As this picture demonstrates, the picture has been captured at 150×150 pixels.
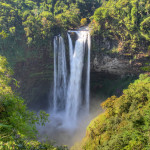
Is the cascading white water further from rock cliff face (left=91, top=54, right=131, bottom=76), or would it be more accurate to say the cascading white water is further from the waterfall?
rock cliff face (left=91, top=54, right=131, bottom=76)

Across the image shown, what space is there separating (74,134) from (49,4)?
2338 centimetres

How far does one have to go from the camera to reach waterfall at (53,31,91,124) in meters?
16.3

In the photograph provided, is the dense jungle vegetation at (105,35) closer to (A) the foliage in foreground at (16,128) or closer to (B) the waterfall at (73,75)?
(B) the waterfall at (73,75)

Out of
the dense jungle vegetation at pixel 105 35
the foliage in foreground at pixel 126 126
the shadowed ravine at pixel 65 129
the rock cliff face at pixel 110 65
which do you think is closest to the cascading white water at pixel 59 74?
the dense jungle vegetation at pixel 105 35

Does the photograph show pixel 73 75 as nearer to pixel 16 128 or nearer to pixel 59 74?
pixel 59 74

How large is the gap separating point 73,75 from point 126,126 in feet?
33.6

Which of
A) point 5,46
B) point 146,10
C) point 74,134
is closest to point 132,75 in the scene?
point 146,10

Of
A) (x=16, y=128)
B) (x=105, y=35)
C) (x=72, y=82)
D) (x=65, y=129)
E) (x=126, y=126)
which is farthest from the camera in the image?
(x=72, y=82)

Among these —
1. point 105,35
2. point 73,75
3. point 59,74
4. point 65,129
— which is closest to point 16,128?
point 65,129

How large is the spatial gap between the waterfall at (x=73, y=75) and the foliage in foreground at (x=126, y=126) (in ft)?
22.1

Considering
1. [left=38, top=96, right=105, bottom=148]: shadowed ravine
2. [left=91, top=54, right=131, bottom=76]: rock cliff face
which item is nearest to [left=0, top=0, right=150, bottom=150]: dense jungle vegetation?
[left=91, top=54, right=131, bottom=76]: rock cliff face

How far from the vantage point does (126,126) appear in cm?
754

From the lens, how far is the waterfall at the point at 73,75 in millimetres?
16328

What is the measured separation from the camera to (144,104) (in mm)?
9102
